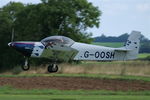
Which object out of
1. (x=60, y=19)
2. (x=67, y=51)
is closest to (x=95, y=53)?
(x=67, y=51)

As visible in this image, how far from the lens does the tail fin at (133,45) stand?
36.5 metres

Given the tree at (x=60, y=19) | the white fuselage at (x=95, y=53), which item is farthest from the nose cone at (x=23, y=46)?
the tree at (x=60, y=19)

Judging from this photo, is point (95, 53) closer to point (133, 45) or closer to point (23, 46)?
point (133, 45)

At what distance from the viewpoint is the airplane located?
114 feet

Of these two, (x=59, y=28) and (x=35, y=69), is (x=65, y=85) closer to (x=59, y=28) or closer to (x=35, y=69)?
(x=35, y=69)

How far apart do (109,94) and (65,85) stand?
4944mm

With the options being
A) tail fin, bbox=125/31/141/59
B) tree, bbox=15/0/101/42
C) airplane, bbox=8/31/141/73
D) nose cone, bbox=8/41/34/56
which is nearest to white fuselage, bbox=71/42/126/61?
airplane, bbox=8/31/141/73

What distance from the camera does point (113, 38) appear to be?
150250 mm

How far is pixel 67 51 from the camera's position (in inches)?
1410

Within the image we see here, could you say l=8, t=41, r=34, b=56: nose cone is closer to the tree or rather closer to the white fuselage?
the white fuselage

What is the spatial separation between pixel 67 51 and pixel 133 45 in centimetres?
486

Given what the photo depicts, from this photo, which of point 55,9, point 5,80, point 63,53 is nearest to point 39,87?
point 5,80

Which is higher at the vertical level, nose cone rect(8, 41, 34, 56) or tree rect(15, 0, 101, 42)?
tree rect(15, 0, 101, 42)

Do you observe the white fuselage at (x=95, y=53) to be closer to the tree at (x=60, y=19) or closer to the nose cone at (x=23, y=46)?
the nose cone at (x=23, y=46)
